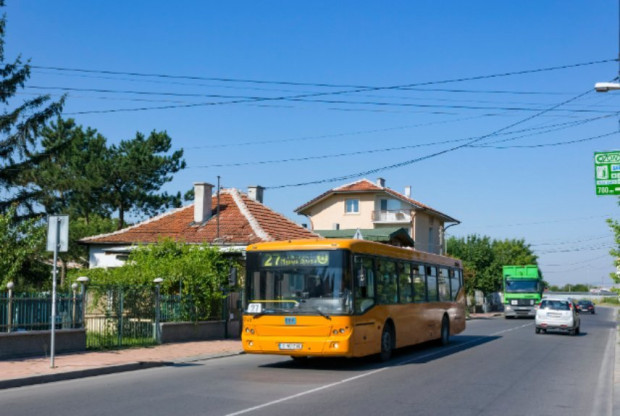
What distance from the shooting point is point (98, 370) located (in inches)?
571

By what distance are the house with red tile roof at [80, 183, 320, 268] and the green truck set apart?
68.0 ft

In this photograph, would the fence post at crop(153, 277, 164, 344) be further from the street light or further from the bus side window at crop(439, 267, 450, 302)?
the street light

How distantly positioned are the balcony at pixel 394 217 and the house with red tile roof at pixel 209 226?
1131 inches

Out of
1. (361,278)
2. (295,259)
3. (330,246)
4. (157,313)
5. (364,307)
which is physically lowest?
(157,313)

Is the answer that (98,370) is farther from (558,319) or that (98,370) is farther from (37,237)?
(558,319)

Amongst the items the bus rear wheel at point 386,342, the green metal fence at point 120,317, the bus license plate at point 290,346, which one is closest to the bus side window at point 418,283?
the bus rear wheel at point 386,342

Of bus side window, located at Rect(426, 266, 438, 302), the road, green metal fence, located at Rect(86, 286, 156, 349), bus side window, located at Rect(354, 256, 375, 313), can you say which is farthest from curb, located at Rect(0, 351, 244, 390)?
bus side window, located at Rect(426, 266, 438, 302)

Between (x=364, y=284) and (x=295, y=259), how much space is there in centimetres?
162

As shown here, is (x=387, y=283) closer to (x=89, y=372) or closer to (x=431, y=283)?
(x=431, y=283)

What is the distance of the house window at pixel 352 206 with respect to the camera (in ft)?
216

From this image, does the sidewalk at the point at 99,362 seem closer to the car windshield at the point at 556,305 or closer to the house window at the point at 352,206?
the car windshield at the point at 556,305

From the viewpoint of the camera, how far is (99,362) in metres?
15.6

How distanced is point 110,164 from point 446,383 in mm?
44630

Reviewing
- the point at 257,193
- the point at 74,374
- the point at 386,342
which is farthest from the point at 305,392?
the point at 257,193
